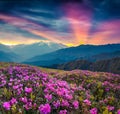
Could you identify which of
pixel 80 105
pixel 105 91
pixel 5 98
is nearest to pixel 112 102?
pixel 80 105

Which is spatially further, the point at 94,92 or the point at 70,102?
the point at 94,92

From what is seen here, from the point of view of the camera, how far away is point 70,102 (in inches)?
311

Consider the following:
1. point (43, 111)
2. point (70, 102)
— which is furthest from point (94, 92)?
point (43, 111)

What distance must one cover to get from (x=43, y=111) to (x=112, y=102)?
4.86m

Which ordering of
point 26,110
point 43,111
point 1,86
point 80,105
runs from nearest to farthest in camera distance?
point 43,111, point 26,110, point 80,105, point 1,86

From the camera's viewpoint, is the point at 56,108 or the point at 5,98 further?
the point at 5,98

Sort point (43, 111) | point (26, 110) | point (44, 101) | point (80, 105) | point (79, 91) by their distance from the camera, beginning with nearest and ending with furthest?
point (43, 111), point (26, 110), point (44, 101), point (80, 105), point (79, 91)

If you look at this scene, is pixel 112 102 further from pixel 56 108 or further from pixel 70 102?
pixel 56 108

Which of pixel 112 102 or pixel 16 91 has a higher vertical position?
pixel 16 91

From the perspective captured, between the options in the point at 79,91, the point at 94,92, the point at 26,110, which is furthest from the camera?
the point at 94,92

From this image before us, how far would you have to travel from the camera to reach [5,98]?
7.81 m

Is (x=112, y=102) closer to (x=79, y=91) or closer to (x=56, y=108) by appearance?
(x=79, y=91)

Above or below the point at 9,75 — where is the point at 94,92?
below

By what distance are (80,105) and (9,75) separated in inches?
248
